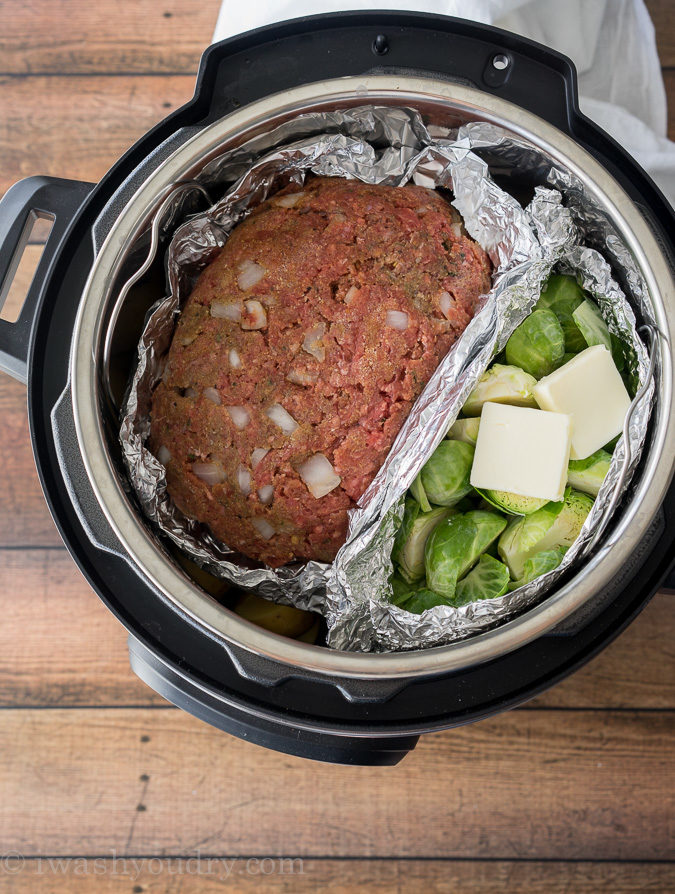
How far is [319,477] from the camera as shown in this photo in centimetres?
98

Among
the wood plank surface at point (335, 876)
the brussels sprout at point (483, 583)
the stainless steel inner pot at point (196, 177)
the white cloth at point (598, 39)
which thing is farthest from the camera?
the wood plank surface at point (335, 876)

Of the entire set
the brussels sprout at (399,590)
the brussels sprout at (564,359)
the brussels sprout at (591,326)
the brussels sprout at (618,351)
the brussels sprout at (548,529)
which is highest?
the brussels sprout at (591,326)

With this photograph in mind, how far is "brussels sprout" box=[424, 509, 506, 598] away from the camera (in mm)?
948

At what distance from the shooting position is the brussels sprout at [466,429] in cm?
98

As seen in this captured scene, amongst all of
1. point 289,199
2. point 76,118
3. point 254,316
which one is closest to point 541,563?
point 254,316

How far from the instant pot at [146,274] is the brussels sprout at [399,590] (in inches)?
5.0

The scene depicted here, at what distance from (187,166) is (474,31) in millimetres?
414

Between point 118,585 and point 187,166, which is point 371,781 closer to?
point 118,585

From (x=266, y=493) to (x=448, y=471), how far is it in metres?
0.25

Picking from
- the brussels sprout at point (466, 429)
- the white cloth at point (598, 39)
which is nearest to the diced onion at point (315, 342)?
the brussels sprout at point (466, 429)

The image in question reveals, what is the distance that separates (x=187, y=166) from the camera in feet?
2.97

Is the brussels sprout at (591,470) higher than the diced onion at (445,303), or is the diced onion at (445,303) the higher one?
the diced onion at (445,303)

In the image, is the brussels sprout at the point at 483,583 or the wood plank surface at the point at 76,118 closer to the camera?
the brussels sprout at the point at 483,583

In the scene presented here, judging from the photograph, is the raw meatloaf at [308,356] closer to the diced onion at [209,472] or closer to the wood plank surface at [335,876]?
the diced onion at [209,472]
